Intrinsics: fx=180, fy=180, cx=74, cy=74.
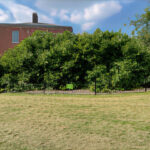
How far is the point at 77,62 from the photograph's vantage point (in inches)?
571

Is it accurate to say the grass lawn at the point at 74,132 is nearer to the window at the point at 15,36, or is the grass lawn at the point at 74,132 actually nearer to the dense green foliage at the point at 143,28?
the dense green foliage at the point at 143,28

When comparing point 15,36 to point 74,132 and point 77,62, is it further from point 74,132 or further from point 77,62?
point 74,132

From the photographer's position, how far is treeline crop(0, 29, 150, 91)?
44.7 ft

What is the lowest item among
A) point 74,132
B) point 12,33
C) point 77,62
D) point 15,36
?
point 74,132

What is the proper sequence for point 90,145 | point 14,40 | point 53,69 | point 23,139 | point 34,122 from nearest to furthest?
point 90,145 < point 23,139 < point 34,122 < point 53,69 < point 14,40

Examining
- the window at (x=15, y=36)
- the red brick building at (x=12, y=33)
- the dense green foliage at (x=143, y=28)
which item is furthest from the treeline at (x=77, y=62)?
the window at (x=15, y=36)

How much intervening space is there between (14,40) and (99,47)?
19.4 m

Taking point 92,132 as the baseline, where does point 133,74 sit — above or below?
above

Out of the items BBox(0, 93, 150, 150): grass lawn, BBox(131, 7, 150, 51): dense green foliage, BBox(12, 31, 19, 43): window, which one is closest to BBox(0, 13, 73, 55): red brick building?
BBox(12, 31, 19, 43): window

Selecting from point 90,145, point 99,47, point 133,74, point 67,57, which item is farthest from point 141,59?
point 90,145

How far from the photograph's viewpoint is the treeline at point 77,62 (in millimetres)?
13638

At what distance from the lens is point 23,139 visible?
365cm

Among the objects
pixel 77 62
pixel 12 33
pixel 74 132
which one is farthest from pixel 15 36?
pixel 74 132

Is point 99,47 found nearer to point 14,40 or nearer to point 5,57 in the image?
point 5,57
